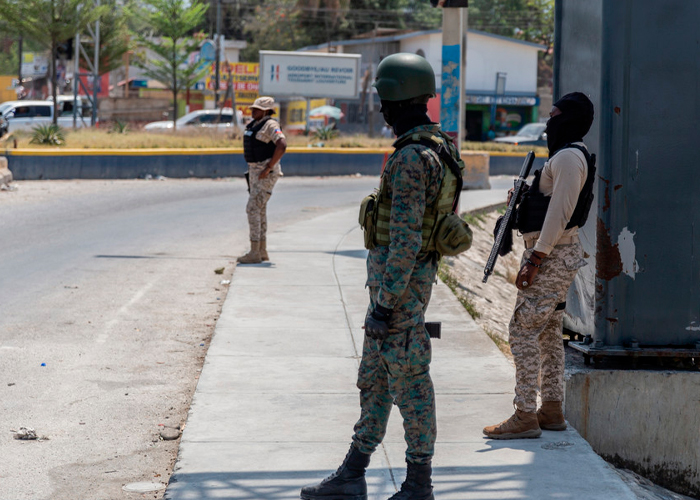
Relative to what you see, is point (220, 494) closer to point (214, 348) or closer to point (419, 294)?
point (419, 294)

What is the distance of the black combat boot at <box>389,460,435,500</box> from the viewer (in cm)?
357

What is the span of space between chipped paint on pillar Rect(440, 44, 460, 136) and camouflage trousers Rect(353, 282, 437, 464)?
6962mm

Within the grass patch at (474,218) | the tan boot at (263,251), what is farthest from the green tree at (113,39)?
the tan boot at (263,251)

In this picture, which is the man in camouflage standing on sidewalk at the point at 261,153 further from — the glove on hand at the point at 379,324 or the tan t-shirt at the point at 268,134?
the glove on hand at the point at 379,324

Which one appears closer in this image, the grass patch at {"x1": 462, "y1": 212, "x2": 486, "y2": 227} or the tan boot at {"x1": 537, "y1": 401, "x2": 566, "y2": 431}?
the tan boot at {"x1": 537, "y1": 401, "x2": 566, "y2": 431}

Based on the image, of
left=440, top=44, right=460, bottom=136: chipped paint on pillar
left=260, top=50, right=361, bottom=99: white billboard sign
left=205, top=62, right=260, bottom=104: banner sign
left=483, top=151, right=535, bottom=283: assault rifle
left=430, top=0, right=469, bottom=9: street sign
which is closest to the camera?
left=483, top=151, right=535, bottom=283: assault rifle

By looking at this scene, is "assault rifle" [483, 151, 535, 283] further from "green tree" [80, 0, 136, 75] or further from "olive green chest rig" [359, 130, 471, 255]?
"green tree" [80, 0, 136, 75]

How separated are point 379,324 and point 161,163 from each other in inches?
728

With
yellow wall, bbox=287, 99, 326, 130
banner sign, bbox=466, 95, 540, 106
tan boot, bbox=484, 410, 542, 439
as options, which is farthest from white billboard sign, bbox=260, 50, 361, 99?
tan boot, bbox=484, 410, 542, 439

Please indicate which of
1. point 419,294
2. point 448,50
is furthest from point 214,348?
point 448,50

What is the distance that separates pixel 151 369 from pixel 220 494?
8.19ft

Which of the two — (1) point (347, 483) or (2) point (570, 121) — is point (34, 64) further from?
(1) point (347, 483)

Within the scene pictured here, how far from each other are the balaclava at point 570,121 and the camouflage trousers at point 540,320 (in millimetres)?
531

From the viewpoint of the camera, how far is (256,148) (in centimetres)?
Answer: 952
